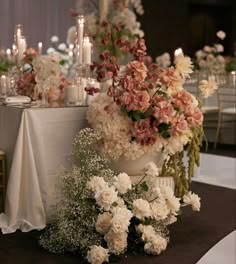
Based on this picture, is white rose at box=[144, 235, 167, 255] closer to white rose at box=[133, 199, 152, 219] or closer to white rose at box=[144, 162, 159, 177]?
white rose at box=[133, 199, 152, 219]

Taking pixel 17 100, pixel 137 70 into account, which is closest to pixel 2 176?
pixel 17 100

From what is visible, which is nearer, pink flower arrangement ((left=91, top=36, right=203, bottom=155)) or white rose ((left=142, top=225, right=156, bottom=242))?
white rose ((left=142, top=225, right=156, bottom=242))

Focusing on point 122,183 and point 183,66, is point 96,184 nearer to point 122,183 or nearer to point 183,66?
point 122,183

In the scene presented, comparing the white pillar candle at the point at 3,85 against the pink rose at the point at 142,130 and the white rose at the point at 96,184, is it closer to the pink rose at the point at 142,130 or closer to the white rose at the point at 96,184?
the pink rose at the point at 142,130

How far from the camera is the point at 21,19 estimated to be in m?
10.1

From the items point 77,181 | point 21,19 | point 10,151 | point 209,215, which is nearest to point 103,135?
point 77,181

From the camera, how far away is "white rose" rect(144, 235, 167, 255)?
381 cm

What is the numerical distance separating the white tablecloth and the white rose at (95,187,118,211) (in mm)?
675

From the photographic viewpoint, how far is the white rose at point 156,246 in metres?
3.81

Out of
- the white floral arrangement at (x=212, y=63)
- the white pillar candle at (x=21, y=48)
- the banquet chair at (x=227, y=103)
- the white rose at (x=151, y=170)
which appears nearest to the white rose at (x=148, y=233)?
the white rose at (x=151, y=170)

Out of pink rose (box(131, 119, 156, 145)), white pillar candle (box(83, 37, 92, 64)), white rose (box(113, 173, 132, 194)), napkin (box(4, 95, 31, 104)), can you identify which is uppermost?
white pillar candle (box(83, 37, 92, 64))

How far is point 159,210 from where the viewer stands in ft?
12.7

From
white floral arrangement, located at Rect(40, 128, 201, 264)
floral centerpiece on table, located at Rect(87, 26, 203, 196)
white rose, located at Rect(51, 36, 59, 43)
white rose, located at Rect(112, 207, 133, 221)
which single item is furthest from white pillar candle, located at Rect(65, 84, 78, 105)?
white rose, located at Rect(51, 36, 59, 43)

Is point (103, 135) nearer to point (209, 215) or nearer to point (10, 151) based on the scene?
point (10, 151)
